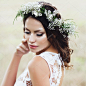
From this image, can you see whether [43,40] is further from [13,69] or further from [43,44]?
[13,69]

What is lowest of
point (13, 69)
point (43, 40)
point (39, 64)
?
point (13, 69)

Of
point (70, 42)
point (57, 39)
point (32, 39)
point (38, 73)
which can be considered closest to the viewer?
point (38, 73)

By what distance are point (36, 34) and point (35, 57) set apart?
15cm

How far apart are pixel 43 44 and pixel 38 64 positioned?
172 millimetres

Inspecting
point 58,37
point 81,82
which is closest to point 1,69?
point 81,82

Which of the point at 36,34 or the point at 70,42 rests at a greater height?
the point at 36,34

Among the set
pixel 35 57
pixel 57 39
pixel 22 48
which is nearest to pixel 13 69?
pixel 22 48

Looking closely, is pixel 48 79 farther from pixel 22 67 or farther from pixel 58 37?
pixel 22 67

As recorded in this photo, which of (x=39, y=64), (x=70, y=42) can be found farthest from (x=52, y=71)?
(x=70, y=42)

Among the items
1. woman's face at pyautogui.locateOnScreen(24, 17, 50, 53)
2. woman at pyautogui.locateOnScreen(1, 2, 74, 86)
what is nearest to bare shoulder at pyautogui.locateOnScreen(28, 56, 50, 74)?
woman at pyautogui.locateOnScreen(1, 2, 74, 86)

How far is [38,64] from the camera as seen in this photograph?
2.89 ft

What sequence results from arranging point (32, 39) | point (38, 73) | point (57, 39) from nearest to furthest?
point (38, 73)
point (32, 39)
point (57, 39)

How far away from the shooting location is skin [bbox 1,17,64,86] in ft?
2.86

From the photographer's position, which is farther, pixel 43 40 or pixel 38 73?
pixel 43 40
